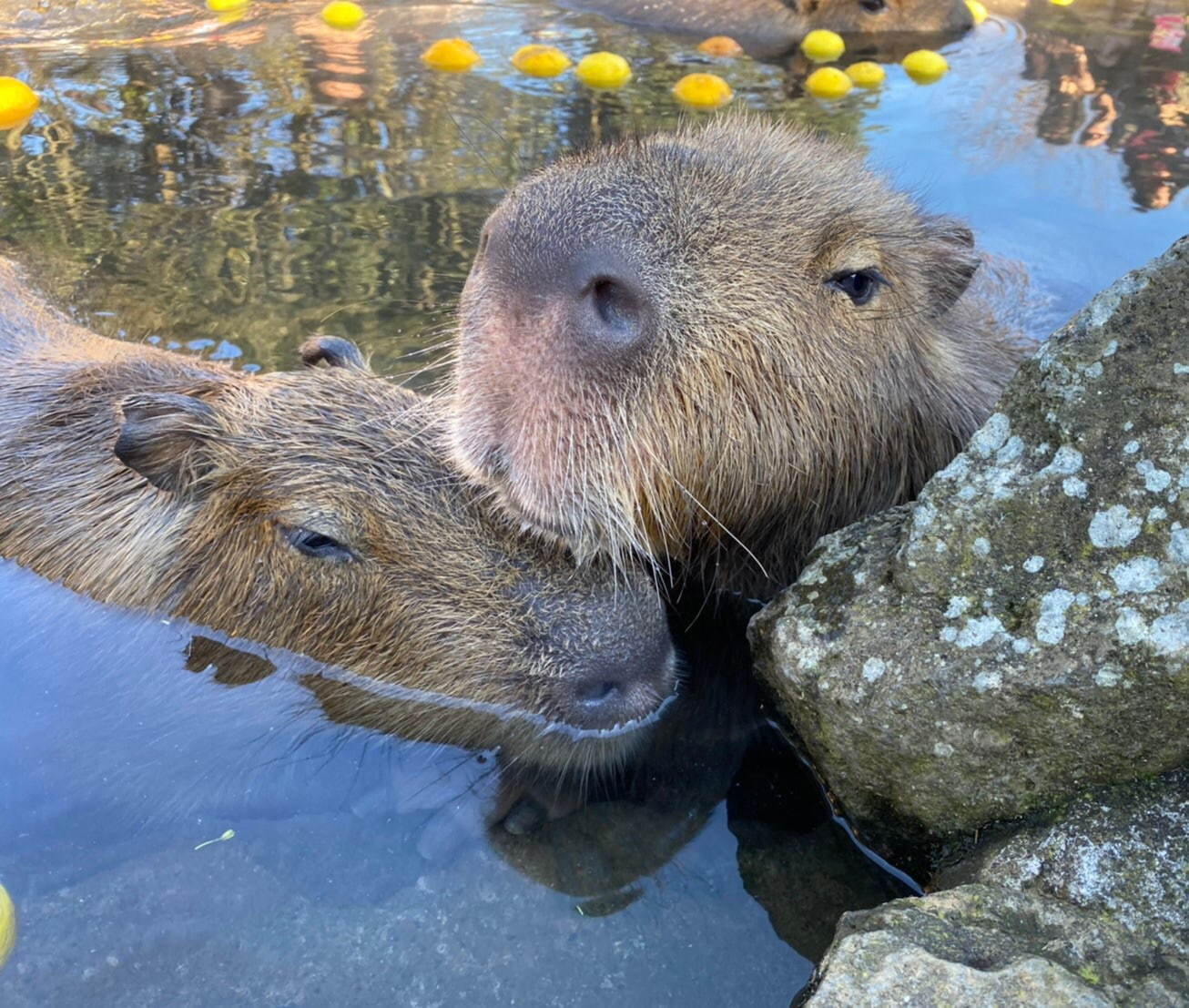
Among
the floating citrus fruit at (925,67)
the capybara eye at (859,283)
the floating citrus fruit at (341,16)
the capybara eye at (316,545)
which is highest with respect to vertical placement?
the capybara eye at (859,283)

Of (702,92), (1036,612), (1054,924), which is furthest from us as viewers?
(702,92)

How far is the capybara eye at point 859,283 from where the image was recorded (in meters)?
2.63

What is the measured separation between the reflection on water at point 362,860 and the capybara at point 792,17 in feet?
17.7

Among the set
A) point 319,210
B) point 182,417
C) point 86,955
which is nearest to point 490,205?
point 319,210

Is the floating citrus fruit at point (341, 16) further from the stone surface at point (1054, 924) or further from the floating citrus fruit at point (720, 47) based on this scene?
the stone surface at point (1054, 924)

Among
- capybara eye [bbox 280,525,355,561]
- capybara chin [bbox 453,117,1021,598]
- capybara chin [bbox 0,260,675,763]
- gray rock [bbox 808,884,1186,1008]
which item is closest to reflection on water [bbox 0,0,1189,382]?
capybara chin [bbox 0,260,675,763]

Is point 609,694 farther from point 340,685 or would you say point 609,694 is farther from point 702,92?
point 702,92

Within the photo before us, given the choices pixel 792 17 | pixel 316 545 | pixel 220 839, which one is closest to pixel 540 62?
pixel 792 17

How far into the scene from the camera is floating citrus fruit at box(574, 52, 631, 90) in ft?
21.3

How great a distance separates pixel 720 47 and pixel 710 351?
17.0 feet

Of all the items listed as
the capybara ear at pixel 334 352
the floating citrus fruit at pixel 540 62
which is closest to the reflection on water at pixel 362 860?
the capybara ear at pixel 334 352

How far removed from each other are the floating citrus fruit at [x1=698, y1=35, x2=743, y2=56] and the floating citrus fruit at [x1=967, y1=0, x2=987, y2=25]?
5.18 ft

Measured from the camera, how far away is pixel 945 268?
2959 millimetres

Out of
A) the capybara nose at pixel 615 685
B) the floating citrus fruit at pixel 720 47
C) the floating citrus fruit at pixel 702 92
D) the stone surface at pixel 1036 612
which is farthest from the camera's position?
the floating citrus fruit at pixel 720 47
